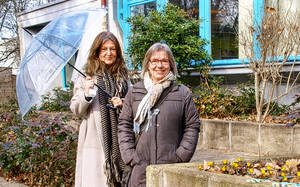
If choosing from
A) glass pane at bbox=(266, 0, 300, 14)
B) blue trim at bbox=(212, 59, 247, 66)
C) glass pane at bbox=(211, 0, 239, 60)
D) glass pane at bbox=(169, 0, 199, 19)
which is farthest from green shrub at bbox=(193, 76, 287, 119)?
glass pane at bbox=(169, 0, 199, 19)

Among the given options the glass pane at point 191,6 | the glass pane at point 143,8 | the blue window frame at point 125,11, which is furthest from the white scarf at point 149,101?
the blue window frame at point 125,11

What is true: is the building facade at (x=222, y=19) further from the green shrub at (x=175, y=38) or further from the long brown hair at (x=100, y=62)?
the long brown hair at (x=100, y=62)

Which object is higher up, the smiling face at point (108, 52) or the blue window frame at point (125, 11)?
the blue window frame at point (125, 11)

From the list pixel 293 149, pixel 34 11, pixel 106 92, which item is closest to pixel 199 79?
pixel 293 149

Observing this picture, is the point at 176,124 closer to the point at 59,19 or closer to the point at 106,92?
the point at 106,92

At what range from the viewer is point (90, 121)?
320 centimetres

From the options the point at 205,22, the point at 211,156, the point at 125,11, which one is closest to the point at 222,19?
the point at 205,22

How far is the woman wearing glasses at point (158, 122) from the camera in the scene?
268cm

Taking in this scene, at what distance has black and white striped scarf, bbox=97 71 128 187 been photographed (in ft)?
10.3

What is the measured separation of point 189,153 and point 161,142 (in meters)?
0.24

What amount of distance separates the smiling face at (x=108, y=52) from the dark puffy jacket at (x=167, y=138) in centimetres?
63

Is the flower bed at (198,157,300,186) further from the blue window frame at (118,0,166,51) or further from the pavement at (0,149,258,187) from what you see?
the blue window frame at (118,0,166,51)

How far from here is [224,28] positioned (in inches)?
314

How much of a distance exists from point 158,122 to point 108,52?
928mm
